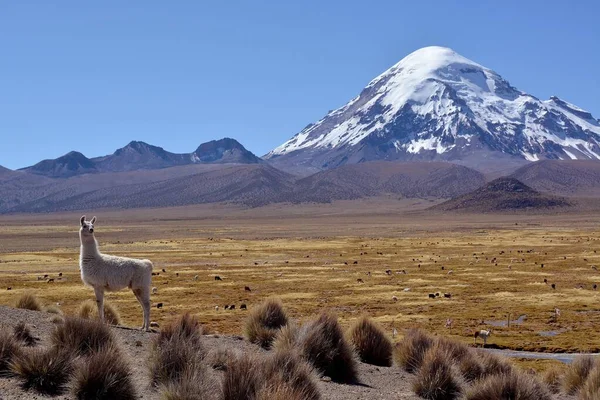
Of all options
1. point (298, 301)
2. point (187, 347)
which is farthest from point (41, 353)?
point (298, 301)

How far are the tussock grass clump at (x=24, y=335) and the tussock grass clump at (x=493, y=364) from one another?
321 inches

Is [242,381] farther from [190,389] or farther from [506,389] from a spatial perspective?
[506,389]

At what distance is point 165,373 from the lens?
10.6 metres

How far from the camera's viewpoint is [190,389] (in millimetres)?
9078

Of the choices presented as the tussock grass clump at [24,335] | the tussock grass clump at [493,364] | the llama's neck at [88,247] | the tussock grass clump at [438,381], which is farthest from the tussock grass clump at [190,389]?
the llama's neck at [88,247]

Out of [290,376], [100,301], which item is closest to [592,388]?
[290,376]

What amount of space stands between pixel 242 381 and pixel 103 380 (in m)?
1.83

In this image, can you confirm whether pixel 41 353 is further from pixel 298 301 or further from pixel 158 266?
pixel 158 266

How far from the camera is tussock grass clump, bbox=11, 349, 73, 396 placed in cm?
968

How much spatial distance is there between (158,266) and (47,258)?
1411 cm

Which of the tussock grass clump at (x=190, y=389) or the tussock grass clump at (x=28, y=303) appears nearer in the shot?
the tussock grass clump at (x=190, y=389)

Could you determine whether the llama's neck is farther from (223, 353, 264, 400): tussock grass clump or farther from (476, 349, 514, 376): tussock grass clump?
(476, 349, 514, 376): tussock grass clump

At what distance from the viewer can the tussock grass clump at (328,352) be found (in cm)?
1286

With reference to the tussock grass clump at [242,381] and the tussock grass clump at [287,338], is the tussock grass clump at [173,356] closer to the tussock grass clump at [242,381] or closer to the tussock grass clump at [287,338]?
the tussock grass clump at [242,381]
